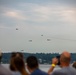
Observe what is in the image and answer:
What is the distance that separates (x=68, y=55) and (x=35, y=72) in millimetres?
857

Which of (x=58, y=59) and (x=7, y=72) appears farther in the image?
(x=58, y=59)

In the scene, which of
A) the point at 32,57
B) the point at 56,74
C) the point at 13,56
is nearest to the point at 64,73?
the point at 56,74

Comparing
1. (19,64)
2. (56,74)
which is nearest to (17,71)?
(19,64)

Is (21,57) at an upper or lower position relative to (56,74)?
upper

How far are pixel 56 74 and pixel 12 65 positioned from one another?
1.13 metres

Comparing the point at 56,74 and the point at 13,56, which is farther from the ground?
the point at 13,56

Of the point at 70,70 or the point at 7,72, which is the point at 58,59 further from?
the point at 7,72

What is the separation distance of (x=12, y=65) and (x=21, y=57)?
11.6 inches

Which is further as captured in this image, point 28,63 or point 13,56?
point 13,56

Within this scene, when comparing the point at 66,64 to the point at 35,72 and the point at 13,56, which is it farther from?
the point at 13,56

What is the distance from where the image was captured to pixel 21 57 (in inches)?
336

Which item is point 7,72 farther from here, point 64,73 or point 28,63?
point 64,73

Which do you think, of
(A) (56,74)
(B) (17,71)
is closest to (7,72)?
(B) (17,71)

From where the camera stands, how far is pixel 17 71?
8352mm
